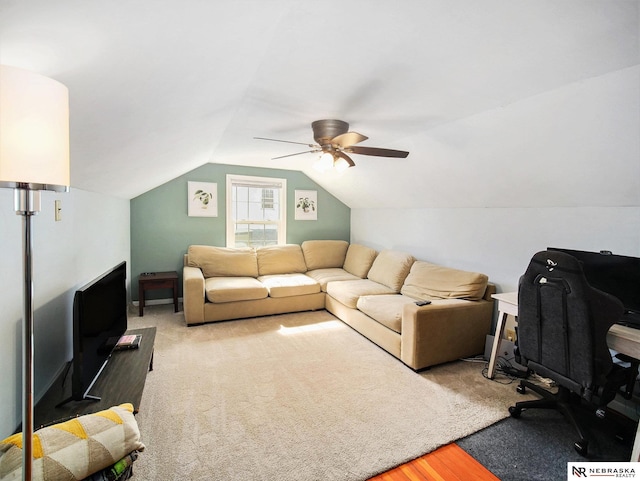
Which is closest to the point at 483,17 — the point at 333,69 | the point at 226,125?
the point at 333,69

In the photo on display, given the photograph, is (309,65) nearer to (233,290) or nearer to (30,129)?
(30,129)

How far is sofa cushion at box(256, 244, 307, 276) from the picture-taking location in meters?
4.78

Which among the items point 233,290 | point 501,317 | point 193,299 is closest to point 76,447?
point 193,299

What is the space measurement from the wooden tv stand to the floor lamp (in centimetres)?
85

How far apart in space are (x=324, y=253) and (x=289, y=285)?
119 centimetres

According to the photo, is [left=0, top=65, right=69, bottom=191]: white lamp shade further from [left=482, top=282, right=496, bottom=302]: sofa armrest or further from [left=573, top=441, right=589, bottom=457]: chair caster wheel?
[left=482, top=282, right=496, bottom=302]: sofa armrest

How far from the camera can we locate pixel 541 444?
189cm

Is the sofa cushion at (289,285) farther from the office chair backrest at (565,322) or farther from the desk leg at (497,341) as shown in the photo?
the office chair backrest at (565,322)

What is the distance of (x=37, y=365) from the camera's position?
1540 millimetres

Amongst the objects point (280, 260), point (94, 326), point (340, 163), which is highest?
point (340, 163)

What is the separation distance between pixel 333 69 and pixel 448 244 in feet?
9.02

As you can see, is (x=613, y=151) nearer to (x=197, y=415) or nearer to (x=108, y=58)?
(x=108, y=58)

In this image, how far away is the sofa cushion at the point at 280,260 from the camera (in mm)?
4777

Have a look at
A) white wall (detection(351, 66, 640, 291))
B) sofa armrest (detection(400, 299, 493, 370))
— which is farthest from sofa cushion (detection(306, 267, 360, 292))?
sofa armrest (detection(400, 299, 493, 370))
